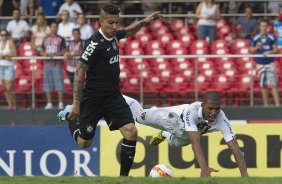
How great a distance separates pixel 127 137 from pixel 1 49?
22.1ft

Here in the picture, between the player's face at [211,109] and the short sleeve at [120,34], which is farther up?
the short sleeve at [120,34]

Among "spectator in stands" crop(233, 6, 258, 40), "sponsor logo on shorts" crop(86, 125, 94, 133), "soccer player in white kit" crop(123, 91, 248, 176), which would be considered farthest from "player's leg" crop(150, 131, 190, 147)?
"spectator in stands" crop(233, 6, 258, 40)

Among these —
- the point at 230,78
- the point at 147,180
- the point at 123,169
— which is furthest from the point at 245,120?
the point at 147,180

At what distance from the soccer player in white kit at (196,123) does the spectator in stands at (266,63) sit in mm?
4140

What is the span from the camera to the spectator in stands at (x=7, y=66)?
17734 mm

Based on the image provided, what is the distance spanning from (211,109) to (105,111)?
1.31 metres

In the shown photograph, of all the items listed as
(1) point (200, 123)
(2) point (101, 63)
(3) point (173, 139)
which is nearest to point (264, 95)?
(3) point (173, 139)

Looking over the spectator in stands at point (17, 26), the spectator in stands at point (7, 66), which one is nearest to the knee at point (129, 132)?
the spectator in stands at point (7, 66)

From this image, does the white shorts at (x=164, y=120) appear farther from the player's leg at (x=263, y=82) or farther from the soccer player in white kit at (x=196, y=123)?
the player's leg at (x=263, y=82)

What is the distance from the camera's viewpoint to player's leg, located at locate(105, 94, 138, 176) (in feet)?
38.8

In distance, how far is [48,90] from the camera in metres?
17.8

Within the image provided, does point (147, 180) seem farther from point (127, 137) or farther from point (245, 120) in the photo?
point (245, 120)

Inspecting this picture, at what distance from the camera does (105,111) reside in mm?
12039

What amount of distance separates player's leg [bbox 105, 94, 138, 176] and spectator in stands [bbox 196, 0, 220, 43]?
7.37m
